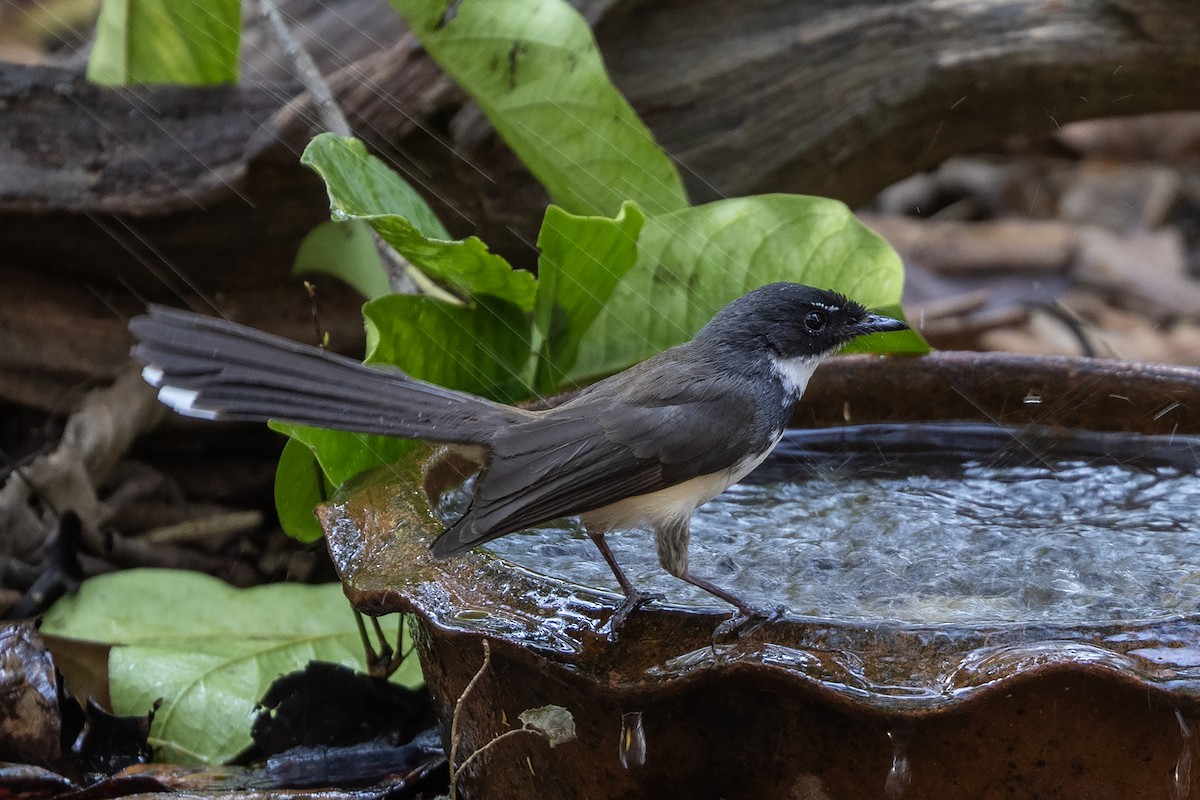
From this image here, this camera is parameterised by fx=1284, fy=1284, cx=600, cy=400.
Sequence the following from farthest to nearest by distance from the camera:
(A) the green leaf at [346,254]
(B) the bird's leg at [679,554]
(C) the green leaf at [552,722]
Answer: (A) the green leaf at [346,254] < (B) the bird's leg at [679,554] < (C) the green leaf at [552,722]

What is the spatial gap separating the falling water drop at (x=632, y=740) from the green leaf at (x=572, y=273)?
1356mm

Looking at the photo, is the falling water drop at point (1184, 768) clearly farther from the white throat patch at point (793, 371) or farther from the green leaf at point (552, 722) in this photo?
the white throat patch at point (793, 371)

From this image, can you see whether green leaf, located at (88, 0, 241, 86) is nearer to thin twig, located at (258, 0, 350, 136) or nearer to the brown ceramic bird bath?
thin twig, located at (258, 0, 350, 136)

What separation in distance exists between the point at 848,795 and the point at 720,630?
0.36m

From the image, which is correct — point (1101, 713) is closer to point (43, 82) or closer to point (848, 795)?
point (848, 795)

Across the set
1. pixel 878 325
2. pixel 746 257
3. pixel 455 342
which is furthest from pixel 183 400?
pixel 746 257

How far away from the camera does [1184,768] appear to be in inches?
81.0

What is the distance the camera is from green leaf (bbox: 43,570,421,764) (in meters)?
3.14

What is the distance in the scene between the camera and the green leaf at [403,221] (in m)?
2.85

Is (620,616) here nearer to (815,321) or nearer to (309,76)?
(815,321)

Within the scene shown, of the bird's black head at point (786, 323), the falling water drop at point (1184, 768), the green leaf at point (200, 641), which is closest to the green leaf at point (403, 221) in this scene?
the bird's black head at point (786, 323)

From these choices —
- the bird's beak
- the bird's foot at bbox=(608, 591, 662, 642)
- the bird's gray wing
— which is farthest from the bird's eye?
the bird's foot at bbox=(608, 591, 662, 642)

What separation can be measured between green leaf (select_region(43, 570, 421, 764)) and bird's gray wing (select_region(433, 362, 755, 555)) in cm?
117

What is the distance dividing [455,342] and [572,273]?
36cm
